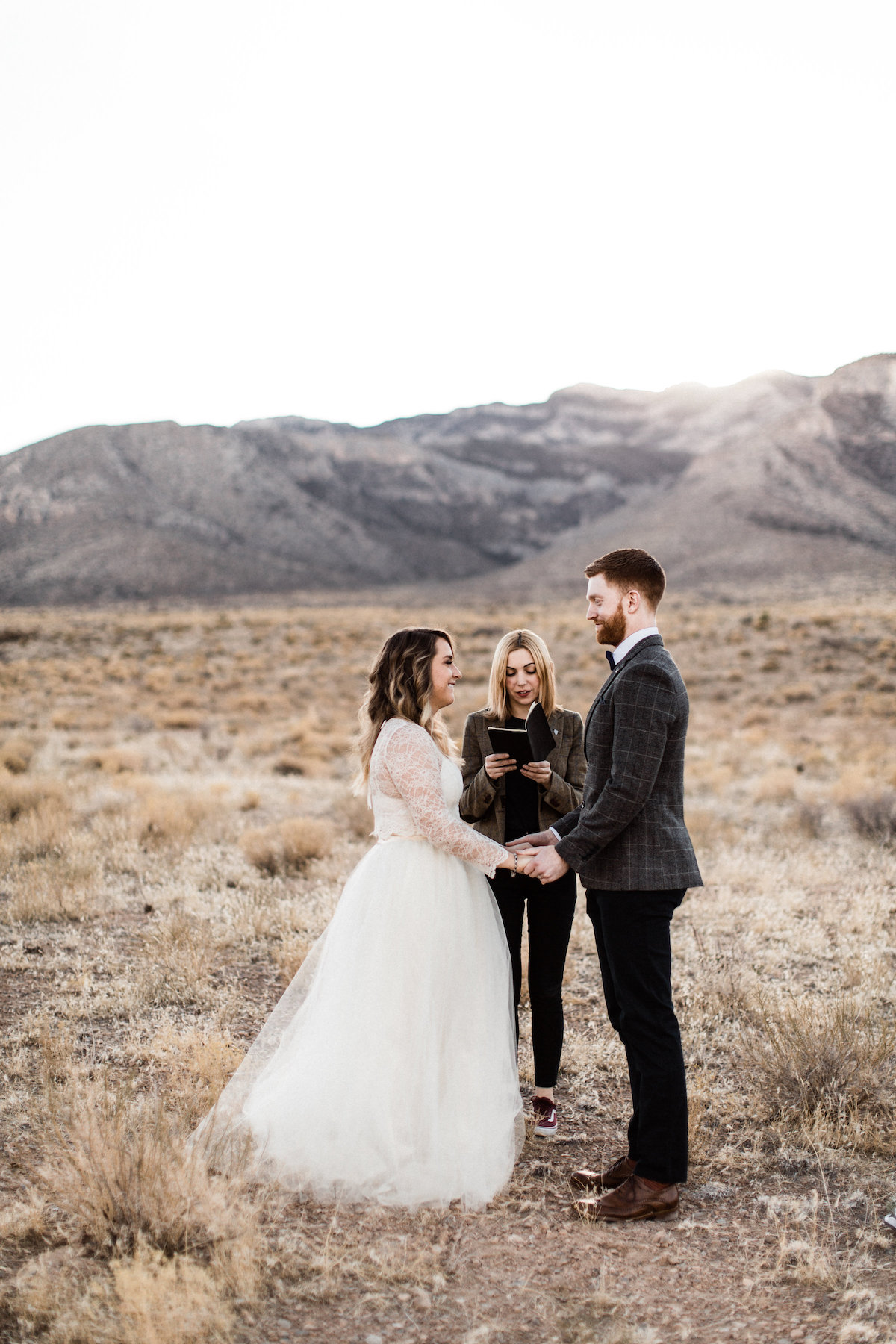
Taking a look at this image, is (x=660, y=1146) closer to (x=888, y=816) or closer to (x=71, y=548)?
(x=888, y=816)

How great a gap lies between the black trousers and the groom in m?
0.69

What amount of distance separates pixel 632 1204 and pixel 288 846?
523 centimetres

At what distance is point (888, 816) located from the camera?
9.16 m

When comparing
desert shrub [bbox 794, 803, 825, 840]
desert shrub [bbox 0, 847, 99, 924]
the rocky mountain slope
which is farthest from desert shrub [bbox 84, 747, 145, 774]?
the rocky mountain slope

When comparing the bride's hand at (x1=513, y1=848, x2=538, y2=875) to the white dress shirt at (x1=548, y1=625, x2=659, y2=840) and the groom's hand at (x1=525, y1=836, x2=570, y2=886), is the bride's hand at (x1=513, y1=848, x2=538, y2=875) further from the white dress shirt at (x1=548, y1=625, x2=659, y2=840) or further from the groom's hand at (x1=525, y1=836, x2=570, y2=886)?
the white dress shirt at (x1=548, y1=625, x2=659, y2=840)

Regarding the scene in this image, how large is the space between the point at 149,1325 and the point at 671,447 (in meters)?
148

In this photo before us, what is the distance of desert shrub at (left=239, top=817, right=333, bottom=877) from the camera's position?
7797 millimetres

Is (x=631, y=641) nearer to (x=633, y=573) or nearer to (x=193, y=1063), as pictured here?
(x=633, y=573)

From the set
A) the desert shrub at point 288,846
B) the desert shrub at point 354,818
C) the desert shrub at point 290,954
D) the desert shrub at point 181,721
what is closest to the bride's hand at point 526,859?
the desert shrub at point 290,954

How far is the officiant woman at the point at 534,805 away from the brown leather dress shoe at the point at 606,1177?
0.43 meters

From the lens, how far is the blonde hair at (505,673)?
4.05 meters

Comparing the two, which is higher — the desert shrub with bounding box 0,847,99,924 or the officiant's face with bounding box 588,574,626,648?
the officiant's face with bounding box 588,574,626,648

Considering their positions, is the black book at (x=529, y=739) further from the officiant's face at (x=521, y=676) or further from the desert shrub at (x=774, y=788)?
the desert shrub at (x=774, y=788)

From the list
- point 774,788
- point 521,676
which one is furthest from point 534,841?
point 774,788
